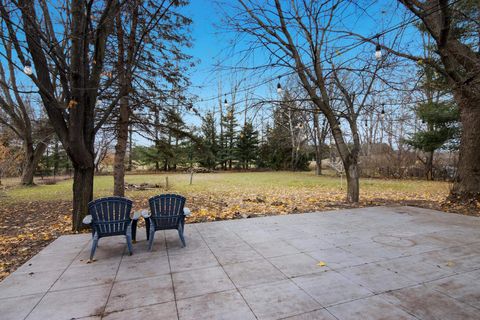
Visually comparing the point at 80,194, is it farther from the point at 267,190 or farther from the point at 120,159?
the point at 267,190

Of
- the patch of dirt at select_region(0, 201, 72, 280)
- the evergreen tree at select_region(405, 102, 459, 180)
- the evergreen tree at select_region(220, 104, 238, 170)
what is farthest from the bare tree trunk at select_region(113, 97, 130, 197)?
the evergreen tree at select_region(220, 104, 238, 170)

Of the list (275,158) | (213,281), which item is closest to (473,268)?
(213,281)

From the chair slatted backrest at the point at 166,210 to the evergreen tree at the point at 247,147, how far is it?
27.1m

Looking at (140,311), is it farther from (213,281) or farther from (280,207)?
(280,207)

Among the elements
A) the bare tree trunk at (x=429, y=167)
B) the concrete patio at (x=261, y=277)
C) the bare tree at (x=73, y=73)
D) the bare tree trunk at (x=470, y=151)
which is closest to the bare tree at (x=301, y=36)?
the bare tree trunk at (x=470, y=151)

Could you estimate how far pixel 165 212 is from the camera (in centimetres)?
369

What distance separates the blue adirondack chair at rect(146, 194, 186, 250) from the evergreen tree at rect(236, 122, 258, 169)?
27129 mm

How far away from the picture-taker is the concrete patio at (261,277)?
6.88 feet

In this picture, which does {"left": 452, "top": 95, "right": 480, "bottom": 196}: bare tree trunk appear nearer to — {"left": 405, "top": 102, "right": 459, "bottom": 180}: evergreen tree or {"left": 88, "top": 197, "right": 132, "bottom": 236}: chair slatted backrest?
{"left": 405, "top": 102, "right": 459, "bottom": 180}: evergreen tree

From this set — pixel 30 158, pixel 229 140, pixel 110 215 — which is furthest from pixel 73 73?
pixel 229 140

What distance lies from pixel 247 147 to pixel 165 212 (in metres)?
27.8

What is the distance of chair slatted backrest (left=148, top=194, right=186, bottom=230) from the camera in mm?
3639

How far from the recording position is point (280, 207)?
6.83 meters

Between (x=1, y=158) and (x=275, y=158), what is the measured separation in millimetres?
23971
